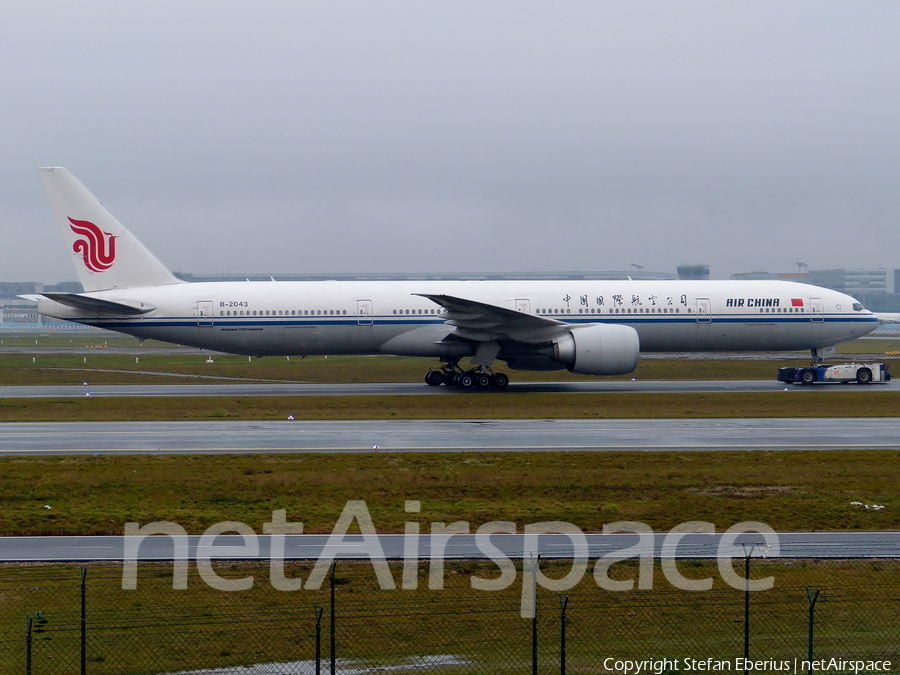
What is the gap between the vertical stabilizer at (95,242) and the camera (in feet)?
129

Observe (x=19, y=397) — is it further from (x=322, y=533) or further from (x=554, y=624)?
(x=554, y=624)

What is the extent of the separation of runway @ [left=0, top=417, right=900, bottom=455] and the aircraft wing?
7973mm

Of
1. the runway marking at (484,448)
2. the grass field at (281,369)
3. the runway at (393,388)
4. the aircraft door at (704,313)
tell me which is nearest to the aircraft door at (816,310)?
the runway at (393,388)

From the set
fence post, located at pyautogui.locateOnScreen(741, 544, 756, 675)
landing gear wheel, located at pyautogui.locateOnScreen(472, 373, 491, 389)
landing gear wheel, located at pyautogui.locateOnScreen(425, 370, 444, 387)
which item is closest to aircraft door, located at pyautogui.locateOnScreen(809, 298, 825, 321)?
landing gear wheel, located at pyautogui.locateOnScreen(472, 373, 491, 389)

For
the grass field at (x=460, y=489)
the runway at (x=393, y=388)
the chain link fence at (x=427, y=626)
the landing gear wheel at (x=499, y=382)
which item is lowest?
the chain link fence at (x=427, y=626)

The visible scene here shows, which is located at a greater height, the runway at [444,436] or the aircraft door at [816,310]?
the aircraft door at [816,310]

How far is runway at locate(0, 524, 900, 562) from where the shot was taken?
1439 centimetres

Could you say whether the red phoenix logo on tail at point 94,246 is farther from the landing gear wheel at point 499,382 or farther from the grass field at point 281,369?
the landing gear wheel at point 499,382

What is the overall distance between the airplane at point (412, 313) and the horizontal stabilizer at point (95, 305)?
0.08m

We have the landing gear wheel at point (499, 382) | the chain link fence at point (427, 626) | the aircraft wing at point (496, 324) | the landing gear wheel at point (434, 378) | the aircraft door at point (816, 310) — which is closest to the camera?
the chain link fence at point (427, 626)

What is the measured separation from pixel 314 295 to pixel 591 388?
1288 cm

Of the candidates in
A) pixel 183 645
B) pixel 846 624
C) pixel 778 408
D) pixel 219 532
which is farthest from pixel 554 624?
pixel 778 408

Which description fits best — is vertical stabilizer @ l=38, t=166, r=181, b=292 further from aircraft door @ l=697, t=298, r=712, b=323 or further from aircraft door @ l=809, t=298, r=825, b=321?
aircraft door @ l=809, t=298, r=825, b=321

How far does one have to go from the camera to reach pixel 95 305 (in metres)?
38.4
